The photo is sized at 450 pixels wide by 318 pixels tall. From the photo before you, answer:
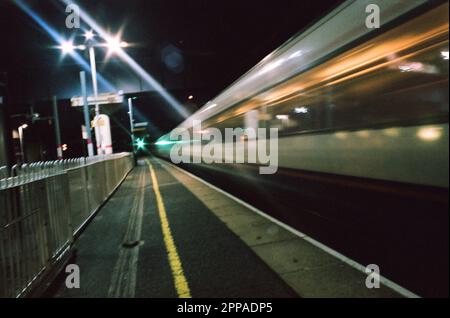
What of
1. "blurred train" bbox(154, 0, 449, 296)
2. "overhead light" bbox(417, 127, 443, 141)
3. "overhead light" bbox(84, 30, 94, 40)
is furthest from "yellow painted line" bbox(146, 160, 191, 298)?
"overhead light" bbox(84, 30, 94, 40)

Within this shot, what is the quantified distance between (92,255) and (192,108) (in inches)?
1173

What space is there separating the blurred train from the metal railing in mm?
3978

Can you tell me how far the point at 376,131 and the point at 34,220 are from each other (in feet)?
16.0

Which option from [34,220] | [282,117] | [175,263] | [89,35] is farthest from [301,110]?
[89,35]

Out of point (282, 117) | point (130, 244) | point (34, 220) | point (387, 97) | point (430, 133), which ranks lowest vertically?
point (130, 244)

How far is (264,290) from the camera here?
11.6 feet

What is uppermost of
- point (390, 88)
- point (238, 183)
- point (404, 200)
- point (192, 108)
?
point (192, 108)

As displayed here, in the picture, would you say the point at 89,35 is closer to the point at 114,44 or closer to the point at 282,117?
the point at 114,44

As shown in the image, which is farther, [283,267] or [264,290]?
[283,267]

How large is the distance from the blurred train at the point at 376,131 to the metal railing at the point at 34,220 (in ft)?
13.0

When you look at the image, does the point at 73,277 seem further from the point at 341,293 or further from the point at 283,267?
the point at 341,293

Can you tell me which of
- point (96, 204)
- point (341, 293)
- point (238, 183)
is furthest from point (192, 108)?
point (341, 293)

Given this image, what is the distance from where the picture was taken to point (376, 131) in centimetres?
477

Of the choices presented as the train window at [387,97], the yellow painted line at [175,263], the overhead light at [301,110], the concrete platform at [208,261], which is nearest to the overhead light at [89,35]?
the concrete platform at [208,261]
